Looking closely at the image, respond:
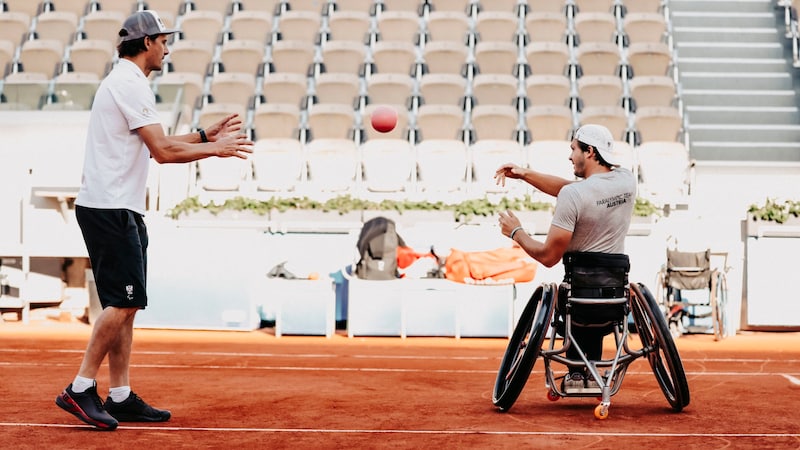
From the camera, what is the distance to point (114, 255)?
4293mm

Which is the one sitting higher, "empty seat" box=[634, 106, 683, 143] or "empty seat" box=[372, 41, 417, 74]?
"empty seat" box=[372, 41, 417, 74]

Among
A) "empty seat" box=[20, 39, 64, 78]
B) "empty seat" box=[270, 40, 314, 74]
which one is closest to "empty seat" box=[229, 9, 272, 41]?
"empty seat" box=[270, 40, 314, 74]

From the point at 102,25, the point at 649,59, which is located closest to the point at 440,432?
the point at 649,59

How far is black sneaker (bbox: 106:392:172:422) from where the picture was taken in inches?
177

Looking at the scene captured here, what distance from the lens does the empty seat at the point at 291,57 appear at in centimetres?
1478

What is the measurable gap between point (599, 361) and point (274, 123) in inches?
356

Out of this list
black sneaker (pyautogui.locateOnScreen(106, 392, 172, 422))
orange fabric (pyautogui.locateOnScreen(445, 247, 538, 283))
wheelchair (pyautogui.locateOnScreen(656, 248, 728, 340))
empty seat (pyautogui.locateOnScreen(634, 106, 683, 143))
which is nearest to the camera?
black sneaker (pyautogui.locateOnScreen(106, 392, 172, 422))

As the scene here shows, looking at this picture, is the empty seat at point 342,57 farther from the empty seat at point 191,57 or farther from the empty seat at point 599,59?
the empty seat at point 599,59

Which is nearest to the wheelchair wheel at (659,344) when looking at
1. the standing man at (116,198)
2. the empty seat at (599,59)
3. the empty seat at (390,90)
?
the standing man at (116,198)

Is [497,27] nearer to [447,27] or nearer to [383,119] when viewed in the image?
[447,27]

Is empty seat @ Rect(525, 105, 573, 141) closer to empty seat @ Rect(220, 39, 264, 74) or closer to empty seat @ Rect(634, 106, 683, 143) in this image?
empty seat @ Rect(634, 106, 683, 143)

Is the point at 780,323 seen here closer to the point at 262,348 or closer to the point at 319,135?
the point at 262,348

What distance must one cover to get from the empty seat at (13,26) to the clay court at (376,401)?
8153mm

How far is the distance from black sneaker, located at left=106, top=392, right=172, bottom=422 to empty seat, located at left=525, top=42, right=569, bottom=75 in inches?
424
